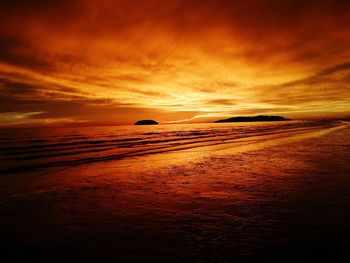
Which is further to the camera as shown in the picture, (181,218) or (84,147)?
(84,147)

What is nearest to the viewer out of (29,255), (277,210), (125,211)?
(29,255)

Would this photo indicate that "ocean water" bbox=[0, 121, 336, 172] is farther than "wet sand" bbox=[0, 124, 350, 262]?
Yes

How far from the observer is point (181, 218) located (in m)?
6.34

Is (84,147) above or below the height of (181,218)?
above

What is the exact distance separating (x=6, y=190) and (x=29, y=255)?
6.68 metres

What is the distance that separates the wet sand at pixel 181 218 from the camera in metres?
4.63

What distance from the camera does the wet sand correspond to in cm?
463

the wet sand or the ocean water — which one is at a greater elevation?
the ocean water

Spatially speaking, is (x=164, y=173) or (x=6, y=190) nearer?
(x=6, y=190)

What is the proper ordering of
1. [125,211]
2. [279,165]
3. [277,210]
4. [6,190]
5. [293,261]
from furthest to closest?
[279,165] < [6,190] < [125,211] < [277,210] < [293,261]

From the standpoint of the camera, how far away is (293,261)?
418 centimetres

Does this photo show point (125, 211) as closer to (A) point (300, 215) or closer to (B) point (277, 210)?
(B) point (277, 210)

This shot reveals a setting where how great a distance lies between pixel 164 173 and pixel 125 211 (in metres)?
5.97

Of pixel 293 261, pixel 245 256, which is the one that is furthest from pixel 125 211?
pixel 293 261
